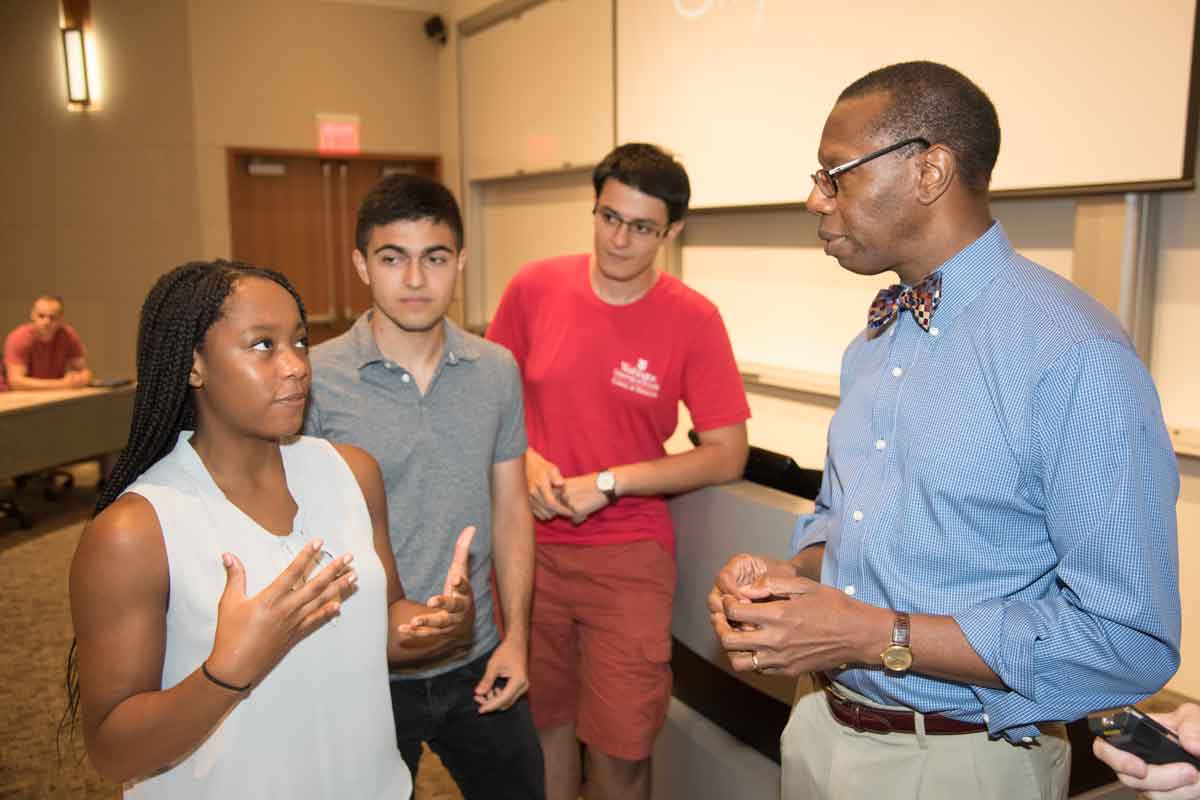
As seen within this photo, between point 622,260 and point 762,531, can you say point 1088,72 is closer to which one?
point 622,260

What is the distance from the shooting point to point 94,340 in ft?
25.7

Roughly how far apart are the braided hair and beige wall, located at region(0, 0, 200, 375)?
6983mm

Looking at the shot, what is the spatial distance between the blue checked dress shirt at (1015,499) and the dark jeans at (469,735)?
0.79 m

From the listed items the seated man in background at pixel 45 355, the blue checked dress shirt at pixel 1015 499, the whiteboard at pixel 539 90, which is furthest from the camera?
the whiteboard at pixel 539 90

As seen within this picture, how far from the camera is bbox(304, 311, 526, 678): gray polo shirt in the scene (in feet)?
5.95

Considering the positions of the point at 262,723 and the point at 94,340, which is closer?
the point at 262,723

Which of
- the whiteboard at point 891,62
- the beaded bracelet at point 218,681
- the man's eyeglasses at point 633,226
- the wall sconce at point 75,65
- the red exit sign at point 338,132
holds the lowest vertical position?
the beaded bracelet at point 218,681

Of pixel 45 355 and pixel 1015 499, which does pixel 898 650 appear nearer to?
pixel 1015 499

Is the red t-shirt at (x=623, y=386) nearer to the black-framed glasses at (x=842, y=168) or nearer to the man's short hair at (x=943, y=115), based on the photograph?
the black-framed glasses at (x=842, y=168)

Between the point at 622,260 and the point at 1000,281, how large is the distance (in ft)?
4.06

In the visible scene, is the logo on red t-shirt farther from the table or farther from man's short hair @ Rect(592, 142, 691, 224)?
the table

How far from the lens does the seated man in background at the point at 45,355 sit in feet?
19.8

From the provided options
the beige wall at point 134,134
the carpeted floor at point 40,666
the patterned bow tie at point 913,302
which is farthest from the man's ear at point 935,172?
the beige wall at point 134,134

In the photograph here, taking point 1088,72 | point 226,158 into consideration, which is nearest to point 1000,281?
point 1088,72
